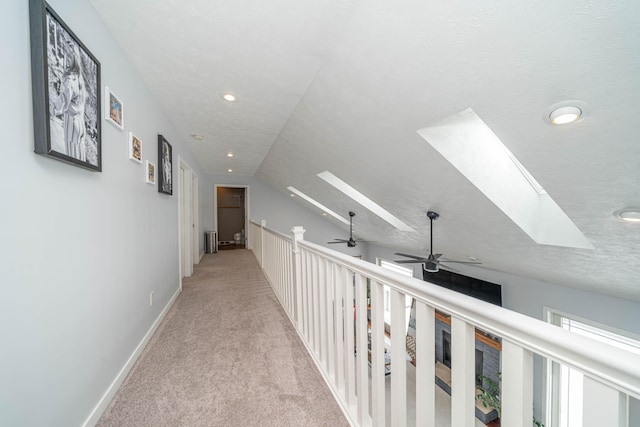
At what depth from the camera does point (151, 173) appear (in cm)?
234

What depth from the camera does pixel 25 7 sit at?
38.0 inches

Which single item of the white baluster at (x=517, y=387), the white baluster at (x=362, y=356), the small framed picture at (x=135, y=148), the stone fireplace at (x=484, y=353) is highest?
the small framed picture at (x=135, y=148)

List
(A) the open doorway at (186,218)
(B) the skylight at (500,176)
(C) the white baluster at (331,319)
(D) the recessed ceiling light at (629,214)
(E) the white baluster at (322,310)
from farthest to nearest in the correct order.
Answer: (A) the open doorway at (186,218) < (B) the skylight at (500,176) < (D) the recessed ceiling light at (629,214) < (E) the white baluster at (322,310) < (C) the white baluster at (331,319)

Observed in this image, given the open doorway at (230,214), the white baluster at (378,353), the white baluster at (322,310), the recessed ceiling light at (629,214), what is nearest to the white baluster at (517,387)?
the white baluster at (378,353)

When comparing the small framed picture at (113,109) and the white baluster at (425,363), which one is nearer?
the white baluster at (425,363)

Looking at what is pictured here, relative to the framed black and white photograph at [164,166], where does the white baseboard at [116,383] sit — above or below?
below

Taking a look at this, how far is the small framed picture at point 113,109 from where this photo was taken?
154cm

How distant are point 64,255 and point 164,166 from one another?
1.77 metres

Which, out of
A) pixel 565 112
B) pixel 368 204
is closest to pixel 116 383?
pixel 565 112

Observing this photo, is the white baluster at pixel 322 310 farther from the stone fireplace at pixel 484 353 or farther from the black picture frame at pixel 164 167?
the stone fireplace at pixel 484 353

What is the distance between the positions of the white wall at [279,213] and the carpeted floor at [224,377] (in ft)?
16.1

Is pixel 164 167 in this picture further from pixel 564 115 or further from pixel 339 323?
pixel 564 115

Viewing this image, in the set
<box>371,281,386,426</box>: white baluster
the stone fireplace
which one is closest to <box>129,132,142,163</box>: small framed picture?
<box>371,281,386,426</box>: white baluster

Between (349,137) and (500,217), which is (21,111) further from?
(500,217)
